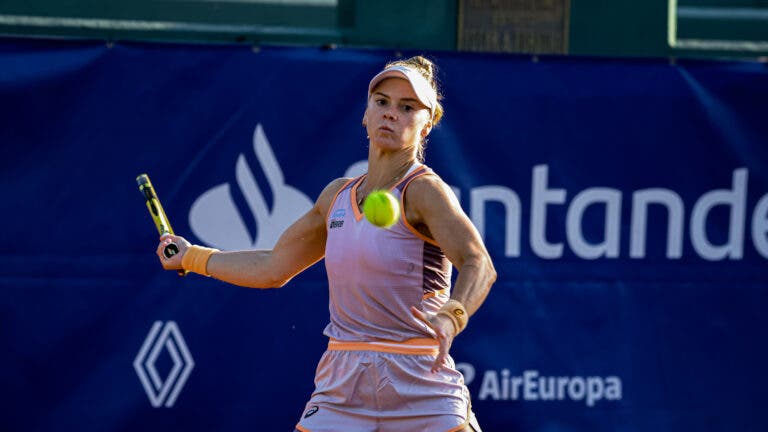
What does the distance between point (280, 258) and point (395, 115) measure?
26.9 inches

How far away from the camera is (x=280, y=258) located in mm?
3750

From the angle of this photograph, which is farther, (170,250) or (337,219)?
(170,250)

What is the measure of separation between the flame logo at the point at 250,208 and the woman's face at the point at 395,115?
1925 millimetres

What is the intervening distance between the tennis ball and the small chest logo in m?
0.30

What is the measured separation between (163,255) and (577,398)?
252 cm

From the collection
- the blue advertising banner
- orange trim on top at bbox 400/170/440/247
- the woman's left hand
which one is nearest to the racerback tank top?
orange trim on top at bbox 400/170/440/247

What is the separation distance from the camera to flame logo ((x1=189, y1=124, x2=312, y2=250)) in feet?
17.4

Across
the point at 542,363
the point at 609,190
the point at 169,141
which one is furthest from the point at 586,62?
the point at 169,141

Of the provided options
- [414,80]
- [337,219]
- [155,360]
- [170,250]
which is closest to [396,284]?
[337,219]

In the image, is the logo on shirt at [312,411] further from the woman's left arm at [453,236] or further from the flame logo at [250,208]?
the flame logo at [250,208]

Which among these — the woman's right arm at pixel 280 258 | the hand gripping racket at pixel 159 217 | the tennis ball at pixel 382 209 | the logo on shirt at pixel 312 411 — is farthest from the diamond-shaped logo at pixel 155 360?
the tennis ball at pixel 382 209

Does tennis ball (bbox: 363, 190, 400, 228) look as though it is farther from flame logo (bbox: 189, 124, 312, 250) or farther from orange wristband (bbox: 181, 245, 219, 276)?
flame logo (bbox: 189, 124, 312, 250)

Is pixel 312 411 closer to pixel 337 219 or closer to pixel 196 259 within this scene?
pixel 337 219

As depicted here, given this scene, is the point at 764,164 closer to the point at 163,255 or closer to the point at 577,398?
the point at 577,398
